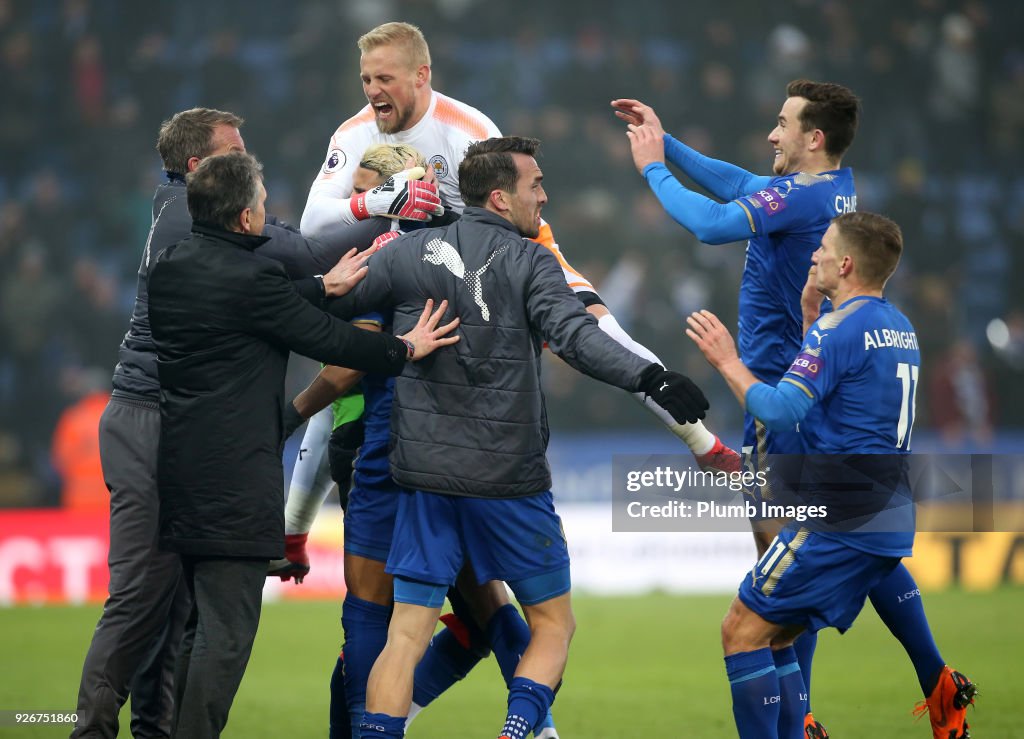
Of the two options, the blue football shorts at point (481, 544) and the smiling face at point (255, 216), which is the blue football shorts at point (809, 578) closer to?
the blue football shorts at point (481, 544)

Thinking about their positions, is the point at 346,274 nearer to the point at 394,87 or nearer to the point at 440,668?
the point at 394,87

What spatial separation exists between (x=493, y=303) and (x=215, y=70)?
11.0 metres

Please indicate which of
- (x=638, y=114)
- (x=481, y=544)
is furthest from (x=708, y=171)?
(x=481, y=544)

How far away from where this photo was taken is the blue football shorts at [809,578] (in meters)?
4.57

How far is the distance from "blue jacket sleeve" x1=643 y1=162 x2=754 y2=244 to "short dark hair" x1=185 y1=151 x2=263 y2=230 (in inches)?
60.3

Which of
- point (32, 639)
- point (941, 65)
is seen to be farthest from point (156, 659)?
point (941, 65)

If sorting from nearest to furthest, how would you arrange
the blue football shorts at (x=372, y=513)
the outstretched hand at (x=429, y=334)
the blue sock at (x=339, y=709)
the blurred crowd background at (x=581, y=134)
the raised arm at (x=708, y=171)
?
1. the outstretched hand at (x=429, y=334)
2. the blue football shorts at (x=372, y=513)
3. the blue sock at (x=339, y=709)
4. the raised arm at (x=708, y=171)
5. the blurred crowd background at (x=581, y=134)

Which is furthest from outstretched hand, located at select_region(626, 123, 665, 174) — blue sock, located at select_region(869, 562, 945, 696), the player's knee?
blue sock, located at select_region(869, 562, 945, 696)

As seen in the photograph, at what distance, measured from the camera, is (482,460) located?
4.63 metres

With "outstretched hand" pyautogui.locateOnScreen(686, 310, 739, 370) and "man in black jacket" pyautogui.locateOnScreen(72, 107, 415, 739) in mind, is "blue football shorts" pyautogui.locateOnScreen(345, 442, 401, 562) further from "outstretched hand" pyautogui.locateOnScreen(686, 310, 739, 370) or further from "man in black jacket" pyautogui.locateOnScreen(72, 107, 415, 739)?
"outstretched hand" pyautogui.locateOnScreen(686, 310, 739, 370)

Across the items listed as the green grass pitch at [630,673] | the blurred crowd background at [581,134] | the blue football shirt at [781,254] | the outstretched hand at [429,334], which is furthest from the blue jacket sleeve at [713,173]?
the blurred crowd background at [581,134]

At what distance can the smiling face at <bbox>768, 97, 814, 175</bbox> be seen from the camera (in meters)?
5.26

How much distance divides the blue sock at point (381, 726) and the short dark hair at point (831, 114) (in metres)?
2.71

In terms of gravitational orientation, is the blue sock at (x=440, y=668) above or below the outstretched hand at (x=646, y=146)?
below
